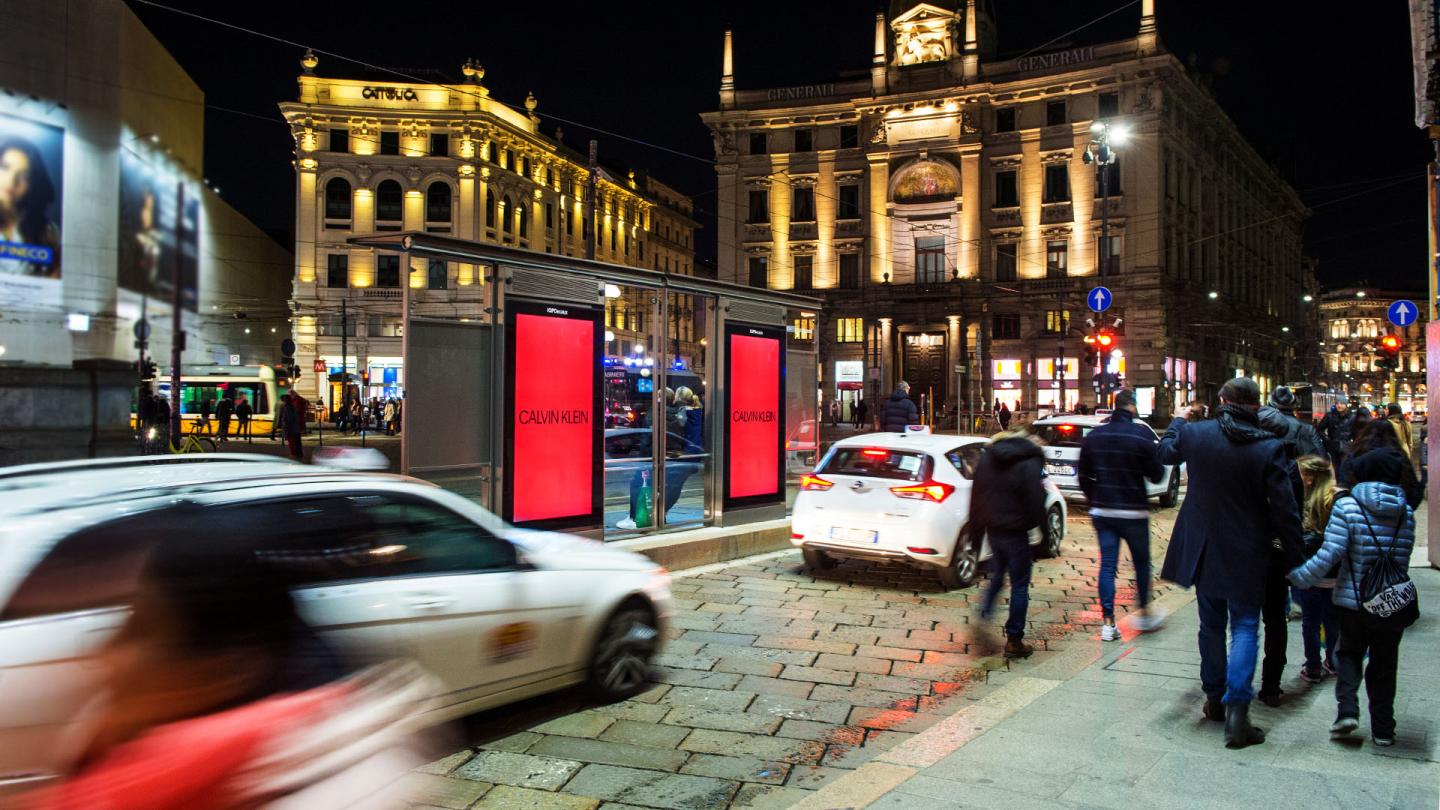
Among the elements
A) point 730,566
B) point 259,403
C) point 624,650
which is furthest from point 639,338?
point 624,650

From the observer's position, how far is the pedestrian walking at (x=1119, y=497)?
7840 millimetres

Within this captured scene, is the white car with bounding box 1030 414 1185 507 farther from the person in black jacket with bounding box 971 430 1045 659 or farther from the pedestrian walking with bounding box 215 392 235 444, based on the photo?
the pedestrian walking with bounding box 215 392 235 444

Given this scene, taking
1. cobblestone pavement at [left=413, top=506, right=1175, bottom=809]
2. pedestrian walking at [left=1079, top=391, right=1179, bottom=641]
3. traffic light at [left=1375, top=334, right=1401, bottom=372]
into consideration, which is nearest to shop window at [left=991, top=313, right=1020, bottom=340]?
traffic light at [left=1375, top=334, right=1401, bottom=372]

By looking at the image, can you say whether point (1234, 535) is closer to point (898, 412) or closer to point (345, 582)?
point (345, 582)

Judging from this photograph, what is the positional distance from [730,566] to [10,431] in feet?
47.5

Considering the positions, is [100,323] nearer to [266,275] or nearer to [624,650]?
[624,650]

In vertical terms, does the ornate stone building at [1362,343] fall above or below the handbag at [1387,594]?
above

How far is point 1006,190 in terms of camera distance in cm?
5691

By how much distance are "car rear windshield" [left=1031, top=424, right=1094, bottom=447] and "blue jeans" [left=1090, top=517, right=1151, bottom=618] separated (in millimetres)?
9277

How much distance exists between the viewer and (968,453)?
405 inches

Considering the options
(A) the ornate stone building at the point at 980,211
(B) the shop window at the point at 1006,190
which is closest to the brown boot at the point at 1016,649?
(A) the ornate stone building at the point at 980,211

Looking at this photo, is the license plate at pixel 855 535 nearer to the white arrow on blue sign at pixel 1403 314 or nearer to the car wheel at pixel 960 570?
the car wheel at pixel 960 570

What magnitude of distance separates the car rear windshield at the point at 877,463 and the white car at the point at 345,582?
3.88 metres

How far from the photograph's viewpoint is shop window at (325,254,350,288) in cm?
5938
